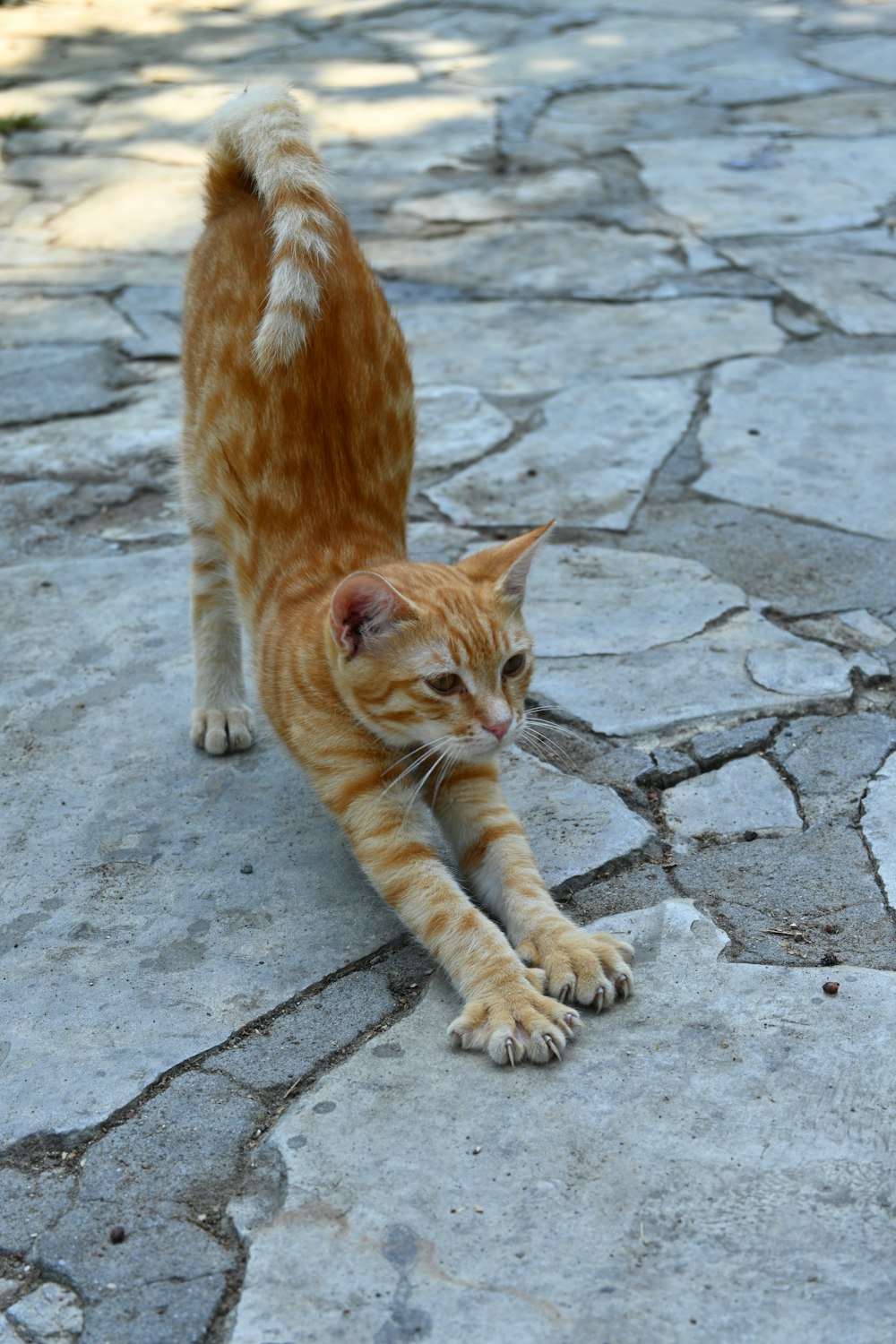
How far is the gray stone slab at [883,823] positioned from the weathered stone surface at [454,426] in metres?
1.79

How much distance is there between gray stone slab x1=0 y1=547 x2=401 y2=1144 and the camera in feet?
7.19

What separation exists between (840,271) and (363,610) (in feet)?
11.2

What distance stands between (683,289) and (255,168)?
2.37m

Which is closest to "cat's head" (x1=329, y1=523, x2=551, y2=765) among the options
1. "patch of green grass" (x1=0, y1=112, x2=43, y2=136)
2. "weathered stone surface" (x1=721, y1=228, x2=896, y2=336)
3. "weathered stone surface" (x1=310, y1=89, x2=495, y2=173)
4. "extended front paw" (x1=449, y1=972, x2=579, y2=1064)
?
"extended front paw" (x1=449, y1=972, x2=579, y2=1064)

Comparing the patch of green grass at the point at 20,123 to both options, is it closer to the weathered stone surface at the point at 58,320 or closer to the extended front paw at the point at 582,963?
the weathered stone surface at the point at 58,320

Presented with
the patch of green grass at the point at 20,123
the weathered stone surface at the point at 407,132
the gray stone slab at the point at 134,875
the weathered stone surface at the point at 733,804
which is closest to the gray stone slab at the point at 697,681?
the weathered stone surface at the point at 733,804

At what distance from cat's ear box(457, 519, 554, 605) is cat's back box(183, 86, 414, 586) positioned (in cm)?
29

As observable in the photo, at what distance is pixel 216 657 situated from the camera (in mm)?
3104

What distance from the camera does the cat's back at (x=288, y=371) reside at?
9.19ft

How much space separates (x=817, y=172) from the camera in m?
6.08

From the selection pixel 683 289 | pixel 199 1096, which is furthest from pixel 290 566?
pixel 683 289

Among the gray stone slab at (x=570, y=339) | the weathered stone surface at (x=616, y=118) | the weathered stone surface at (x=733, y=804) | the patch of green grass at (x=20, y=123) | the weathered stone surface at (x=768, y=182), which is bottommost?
the weathered stone surface at (x=733, y=804)

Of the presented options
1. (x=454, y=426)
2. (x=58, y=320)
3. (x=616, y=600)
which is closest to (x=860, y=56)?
(x=454, y=426)

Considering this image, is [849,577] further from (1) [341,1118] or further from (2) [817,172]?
(2) [817,172]
